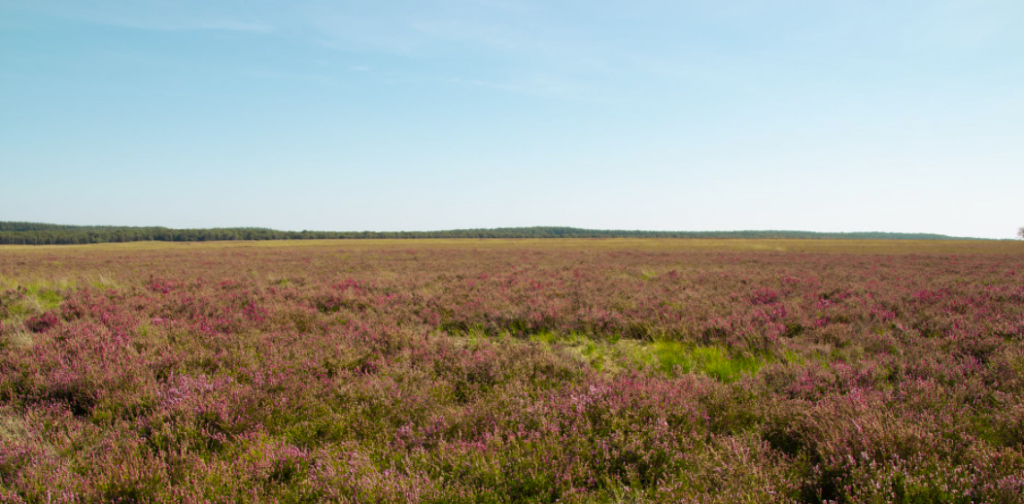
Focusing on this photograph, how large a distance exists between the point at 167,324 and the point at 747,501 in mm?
8956

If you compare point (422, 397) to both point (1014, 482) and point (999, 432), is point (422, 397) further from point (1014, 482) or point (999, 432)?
point (999, 432)

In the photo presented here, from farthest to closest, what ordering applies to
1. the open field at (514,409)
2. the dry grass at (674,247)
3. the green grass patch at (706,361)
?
1. the dry grass at (674,247)
2. the green grass patch at (706,361)
3. the open field at (514,409)

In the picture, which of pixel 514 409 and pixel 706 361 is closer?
pixel 514 409

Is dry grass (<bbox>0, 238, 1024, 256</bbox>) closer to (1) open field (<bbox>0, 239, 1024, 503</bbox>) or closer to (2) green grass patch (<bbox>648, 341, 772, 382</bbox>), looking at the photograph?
→ (1) open field (<bbox>0, 239, 1024, 503</bbox>)

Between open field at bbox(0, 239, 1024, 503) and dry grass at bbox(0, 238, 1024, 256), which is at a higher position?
dry grass at bbox(0, 238, 1024, 256)

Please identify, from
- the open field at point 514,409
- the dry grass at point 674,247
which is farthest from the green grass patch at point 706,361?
the dry grass at point 674,247

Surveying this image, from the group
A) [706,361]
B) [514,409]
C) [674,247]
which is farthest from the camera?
[674,247]

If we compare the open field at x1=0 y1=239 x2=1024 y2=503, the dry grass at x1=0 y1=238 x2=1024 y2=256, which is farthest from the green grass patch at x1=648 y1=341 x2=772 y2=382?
the dry grass at x1=0 y1=238 x2=1024 y2=256

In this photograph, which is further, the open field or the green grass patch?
the green grass patch

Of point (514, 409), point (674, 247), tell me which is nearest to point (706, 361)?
point (514, 409)

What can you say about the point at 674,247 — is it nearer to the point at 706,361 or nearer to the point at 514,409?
the point at 706,361

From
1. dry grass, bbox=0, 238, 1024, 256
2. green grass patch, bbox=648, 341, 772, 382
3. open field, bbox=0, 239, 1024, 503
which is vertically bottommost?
green grass patch, bbox=648, 341, 772, 382

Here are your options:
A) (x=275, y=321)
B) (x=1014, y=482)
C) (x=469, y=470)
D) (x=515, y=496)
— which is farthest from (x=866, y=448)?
(x=275, y=321)

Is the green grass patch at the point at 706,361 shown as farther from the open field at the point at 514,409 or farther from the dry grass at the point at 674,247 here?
the dry grass at the point at 674,247
